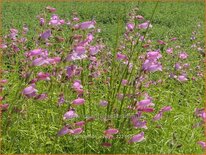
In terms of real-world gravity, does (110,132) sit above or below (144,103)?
below

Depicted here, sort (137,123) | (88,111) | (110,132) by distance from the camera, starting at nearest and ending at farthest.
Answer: (110,132)
(137,123)
(88,111)

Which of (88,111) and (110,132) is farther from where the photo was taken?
(88,111)

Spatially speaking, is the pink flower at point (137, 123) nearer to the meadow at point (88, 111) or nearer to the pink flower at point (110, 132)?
the meadow at point (88, 111)

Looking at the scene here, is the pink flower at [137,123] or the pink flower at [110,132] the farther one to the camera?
the pink flower at [137,123]

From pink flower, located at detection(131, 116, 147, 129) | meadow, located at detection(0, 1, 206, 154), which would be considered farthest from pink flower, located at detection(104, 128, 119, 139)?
pink flower, located at detection(131, 116, 147, 129)

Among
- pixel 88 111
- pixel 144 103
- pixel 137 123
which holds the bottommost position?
pixel 88 111

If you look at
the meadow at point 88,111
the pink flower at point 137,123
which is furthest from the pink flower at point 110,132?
the pink flower at point 137,123

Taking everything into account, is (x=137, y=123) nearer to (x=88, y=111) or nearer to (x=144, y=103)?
(x=144, y=103)

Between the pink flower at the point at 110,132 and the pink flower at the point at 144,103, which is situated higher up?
the pink flower at the point at 144,103

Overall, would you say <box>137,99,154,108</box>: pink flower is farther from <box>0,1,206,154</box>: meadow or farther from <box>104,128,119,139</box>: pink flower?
<box>104,128,119,139</box>: pink flower

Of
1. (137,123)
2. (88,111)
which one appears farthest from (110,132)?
(88,111)

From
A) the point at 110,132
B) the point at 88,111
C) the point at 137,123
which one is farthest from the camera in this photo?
the point at 88,111

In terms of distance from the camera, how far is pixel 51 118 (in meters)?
3.16

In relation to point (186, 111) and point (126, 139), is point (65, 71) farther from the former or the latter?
point (186, 111)
